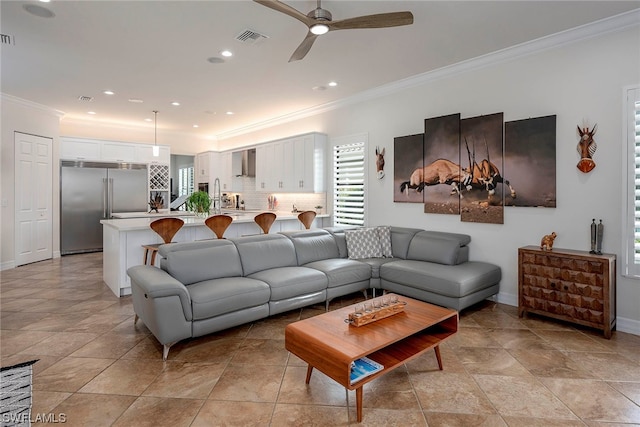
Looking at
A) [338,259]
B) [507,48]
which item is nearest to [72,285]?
[338,259]

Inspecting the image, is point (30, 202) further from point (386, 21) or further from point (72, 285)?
point (386, 21)

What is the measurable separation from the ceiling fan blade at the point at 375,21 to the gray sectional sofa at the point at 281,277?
2.43m

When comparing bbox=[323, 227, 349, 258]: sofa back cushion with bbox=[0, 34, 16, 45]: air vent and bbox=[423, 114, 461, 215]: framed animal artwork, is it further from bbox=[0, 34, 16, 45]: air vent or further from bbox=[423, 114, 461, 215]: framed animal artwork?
bbox=[0, 34, 16, 45]: air vent

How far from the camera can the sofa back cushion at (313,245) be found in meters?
4.41

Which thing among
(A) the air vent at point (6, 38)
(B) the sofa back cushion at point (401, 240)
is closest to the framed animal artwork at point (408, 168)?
(B) the sofa back cushion at point (401, 240)

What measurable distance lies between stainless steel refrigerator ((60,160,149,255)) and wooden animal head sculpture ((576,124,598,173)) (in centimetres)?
824

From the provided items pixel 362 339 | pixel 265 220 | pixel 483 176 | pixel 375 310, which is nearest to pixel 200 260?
pixel 265 220

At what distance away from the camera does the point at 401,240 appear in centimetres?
483

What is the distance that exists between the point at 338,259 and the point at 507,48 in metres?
3.24

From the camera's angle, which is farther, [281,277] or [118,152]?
[118,152]

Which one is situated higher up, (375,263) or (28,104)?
(28,104)

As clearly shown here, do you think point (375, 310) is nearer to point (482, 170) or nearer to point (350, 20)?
point (350, 20)

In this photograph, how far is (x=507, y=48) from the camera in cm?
397

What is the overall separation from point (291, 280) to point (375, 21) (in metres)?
2.52
